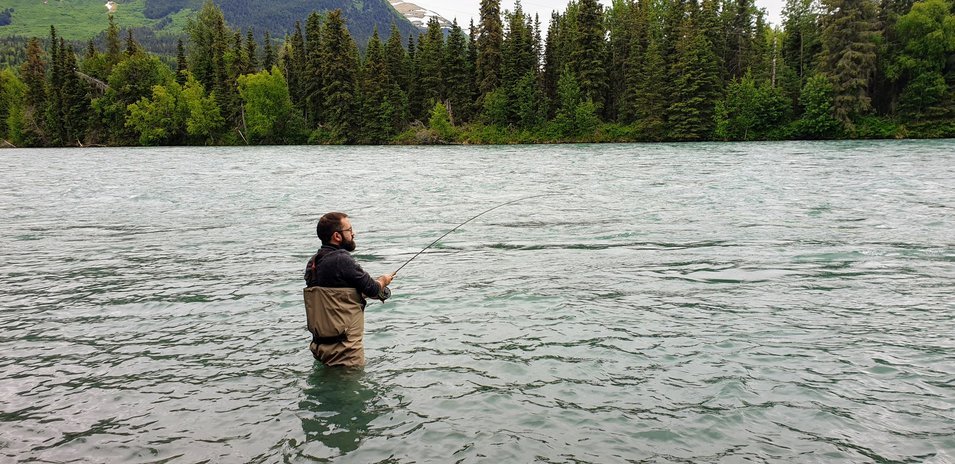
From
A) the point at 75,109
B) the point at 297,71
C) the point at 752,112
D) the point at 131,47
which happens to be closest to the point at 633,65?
the point at 752,112

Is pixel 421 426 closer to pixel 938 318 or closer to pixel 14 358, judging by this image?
pixel 14 358

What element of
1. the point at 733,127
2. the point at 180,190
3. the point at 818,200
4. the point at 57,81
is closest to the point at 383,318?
the point at 818,200

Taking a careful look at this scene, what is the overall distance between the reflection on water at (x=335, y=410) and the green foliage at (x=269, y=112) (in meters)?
84.0

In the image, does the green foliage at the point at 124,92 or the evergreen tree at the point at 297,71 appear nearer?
the green foliage at the point at 124,92

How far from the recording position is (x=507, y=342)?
312 inches

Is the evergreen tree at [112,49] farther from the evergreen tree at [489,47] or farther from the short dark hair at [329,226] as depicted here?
the short dark hair at [329,226]

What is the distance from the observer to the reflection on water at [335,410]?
546 cm

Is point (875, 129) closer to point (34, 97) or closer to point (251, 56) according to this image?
point (251, 56)

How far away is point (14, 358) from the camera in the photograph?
7.57 m

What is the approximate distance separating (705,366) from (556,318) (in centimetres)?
233

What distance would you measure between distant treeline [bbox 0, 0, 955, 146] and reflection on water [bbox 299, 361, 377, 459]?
218 ft

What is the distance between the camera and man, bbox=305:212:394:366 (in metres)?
6.43

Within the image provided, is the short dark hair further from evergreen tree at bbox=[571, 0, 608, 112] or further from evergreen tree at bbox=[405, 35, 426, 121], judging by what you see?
evergreen tree at bbox=[405, 35, 426, 121]

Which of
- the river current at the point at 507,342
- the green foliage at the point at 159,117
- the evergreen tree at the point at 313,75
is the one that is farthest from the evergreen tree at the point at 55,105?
the river current at the point at 507,342
